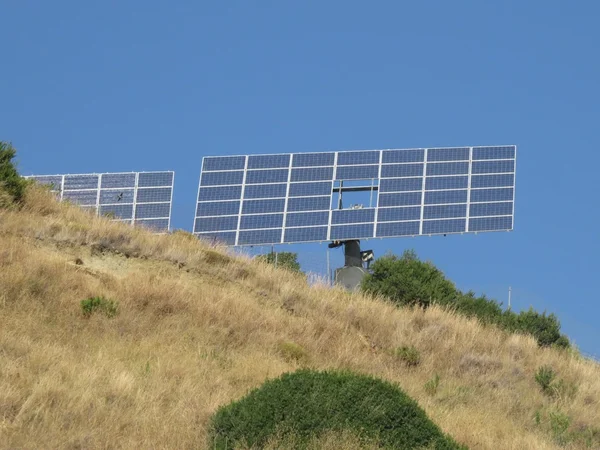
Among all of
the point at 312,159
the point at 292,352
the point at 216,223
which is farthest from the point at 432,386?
the point at 312,159

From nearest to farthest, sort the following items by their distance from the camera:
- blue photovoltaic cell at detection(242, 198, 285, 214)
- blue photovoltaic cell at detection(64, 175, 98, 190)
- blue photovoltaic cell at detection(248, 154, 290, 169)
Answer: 1. blue photovoltaic cell at detection(242, 198, 285, 214)
2. blue photovoltaic cell at detection(64, 175, 98, 190)
3. blue photovoltaic cell at detection(248, 154, 290, 169)

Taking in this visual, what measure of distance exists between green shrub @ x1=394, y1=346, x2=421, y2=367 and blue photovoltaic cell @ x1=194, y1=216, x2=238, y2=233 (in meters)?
14.4

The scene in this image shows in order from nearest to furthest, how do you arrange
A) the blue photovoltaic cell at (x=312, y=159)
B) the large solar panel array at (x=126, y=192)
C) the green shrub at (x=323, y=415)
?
the green shrub at (x=323, y=415)
the large solar panel array at (x=126, y=192)
the blue photovoltaic cell at (x=312, y=159)

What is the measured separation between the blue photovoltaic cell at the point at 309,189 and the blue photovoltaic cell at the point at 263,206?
0.68 metres

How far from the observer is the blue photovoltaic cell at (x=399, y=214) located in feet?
116

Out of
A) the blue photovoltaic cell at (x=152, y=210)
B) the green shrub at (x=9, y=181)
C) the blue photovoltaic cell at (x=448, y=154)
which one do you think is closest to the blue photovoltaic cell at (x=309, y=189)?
the blue photovoltaic cell at (x=448, y=154)

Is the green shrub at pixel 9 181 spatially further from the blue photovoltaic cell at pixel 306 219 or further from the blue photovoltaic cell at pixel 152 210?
the blue photovoltaic cell at pixel 306 219

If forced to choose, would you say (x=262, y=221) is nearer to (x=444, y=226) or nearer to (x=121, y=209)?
(x=121, y=209)

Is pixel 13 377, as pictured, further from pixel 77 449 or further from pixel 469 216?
pixel 469 216

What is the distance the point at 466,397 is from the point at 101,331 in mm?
6581

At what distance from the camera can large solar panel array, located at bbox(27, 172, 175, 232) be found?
33.9 meters

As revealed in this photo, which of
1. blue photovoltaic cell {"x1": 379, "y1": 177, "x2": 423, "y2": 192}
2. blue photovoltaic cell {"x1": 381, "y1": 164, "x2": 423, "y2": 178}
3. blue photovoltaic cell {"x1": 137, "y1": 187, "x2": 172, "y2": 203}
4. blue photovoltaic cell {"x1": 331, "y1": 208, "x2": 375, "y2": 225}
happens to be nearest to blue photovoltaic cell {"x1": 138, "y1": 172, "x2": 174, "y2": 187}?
blue photovoltaic cell {"x1": 137, "y1": 187, "x2": 172, "y2": 203}

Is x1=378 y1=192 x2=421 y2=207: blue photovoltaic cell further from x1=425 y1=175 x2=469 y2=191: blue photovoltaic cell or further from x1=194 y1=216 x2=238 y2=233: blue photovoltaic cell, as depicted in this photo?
x1=194 y1=216 x2=238 y2=233: blue photovoltaic cell

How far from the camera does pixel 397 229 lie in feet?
114
